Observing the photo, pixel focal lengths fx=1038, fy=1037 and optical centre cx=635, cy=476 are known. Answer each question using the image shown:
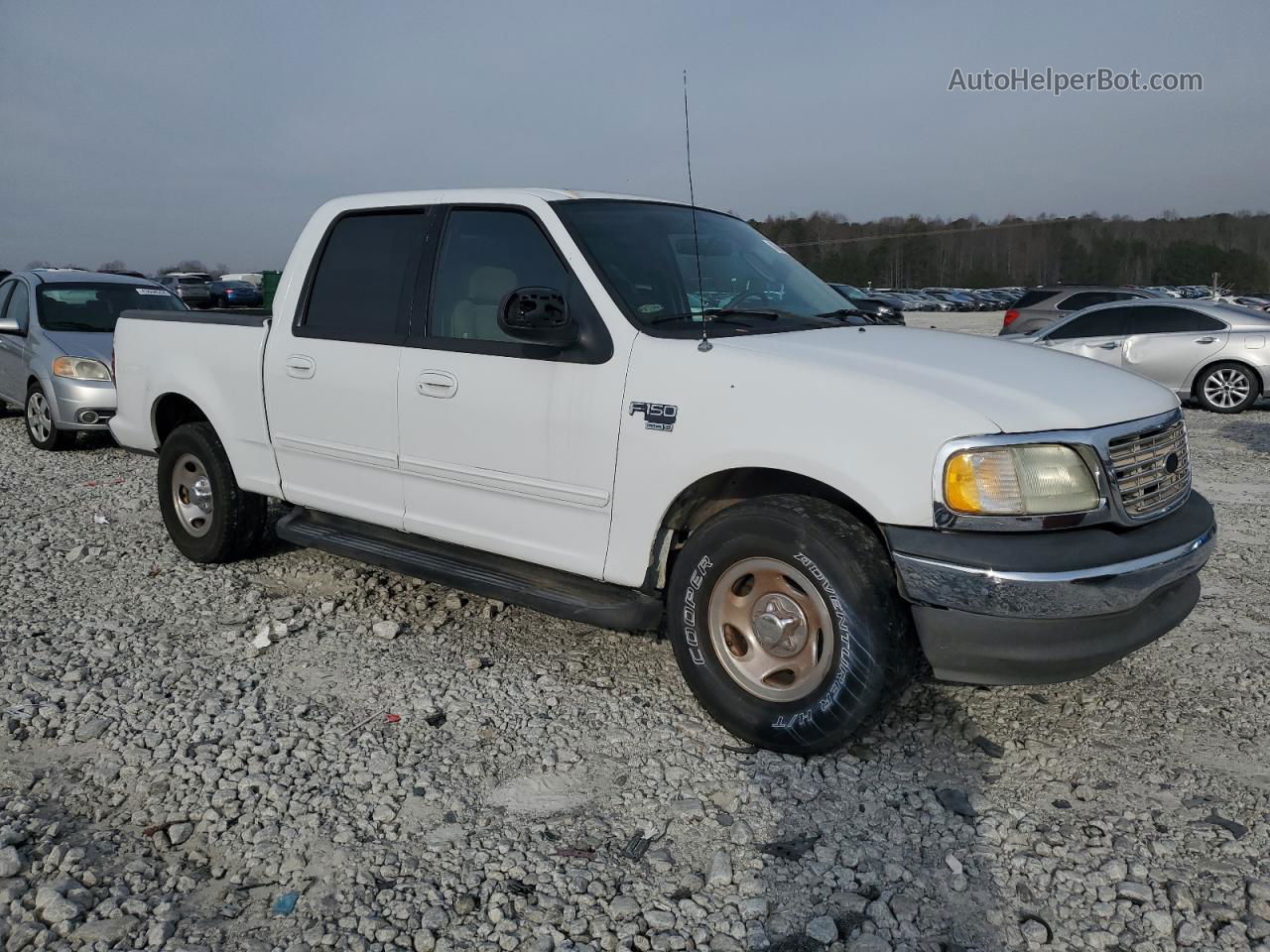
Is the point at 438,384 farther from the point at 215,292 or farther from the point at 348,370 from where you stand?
the point at 215,292

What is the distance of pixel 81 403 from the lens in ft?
32.1

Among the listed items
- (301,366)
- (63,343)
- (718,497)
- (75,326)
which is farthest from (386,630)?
(75,326)

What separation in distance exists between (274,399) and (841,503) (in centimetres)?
299

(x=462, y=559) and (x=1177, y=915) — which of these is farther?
(x=462, y=559)

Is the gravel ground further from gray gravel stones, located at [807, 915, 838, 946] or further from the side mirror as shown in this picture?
the side mirror

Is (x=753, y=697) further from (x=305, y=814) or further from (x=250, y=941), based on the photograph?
(x=250, y=941)

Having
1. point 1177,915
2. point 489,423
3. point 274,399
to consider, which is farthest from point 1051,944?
point 274,399

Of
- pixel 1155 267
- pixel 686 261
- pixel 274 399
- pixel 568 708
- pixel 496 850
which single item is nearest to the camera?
pixel 496 850

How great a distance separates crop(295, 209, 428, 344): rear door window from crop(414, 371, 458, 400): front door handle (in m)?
0.28

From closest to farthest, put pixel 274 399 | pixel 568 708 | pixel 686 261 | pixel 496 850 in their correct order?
pixel 496 850 < pixel 568 708 < pixel 686 261 < pixel 274 399

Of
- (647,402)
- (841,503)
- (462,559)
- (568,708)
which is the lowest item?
(568,708)

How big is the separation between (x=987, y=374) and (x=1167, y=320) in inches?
471

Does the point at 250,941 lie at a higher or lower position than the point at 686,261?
lower

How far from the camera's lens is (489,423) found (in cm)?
427
